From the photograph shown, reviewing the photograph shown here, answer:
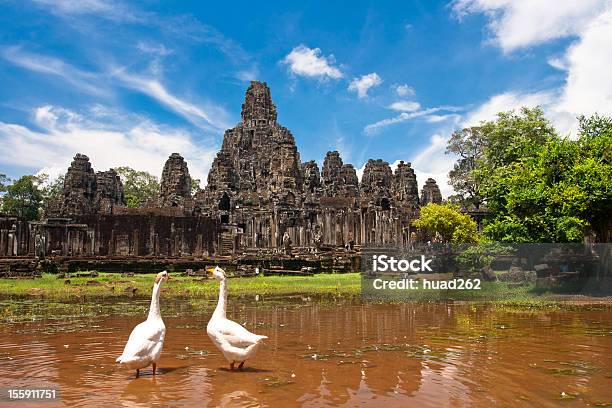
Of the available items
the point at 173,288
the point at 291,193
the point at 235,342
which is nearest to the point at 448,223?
the point at 291,193

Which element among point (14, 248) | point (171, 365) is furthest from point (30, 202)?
point (171, 365)

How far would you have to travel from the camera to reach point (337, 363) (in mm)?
7992

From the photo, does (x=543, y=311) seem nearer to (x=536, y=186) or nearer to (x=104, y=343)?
(x=536, y=186)

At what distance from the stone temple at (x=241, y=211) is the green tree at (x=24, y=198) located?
14.6 meters

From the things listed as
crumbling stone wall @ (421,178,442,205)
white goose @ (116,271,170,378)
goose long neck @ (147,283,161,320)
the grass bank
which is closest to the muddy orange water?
white goose @ (116,271,170,378)

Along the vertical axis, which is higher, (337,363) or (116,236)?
(116,236)

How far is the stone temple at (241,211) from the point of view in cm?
4150

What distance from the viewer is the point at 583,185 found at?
2008cm

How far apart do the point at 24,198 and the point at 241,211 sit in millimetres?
39392

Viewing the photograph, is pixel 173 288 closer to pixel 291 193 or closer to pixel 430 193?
pixel 291 193

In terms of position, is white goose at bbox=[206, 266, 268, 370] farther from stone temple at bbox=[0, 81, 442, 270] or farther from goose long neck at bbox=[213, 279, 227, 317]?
stone temple at bbox=[0, 81, 442, 270]

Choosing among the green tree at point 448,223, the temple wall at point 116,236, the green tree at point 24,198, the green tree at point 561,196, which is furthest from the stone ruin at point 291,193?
the green tree at point 24,198

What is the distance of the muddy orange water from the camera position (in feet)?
20.5

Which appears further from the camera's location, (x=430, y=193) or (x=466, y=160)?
(x=430, y=193)
